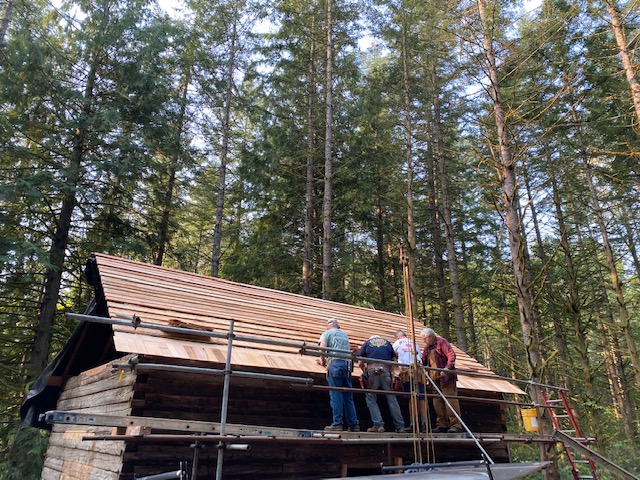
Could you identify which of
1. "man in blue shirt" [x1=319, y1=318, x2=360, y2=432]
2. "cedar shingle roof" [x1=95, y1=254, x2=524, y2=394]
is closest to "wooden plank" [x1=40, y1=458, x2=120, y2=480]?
"cedar shingle roof" [x1=95, y1=254, x2=524, y2=394]

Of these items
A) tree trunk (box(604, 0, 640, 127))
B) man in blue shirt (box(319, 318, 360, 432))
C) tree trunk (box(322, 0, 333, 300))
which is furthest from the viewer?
tree trunk (box(322, 0, 333, 300))

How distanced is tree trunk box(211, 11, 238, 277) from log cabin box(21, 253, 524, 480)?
18.4 feet

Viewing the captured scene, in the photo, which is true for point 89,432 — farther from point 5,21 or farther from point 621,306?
point 621,306

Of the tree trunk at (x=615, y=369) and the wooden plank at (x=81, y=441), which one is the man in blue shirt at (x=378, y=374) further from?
the tree trunk at (x=615, y=369)

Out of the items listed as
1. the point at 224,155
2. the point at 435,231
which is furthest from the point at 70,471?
the point at 435,231

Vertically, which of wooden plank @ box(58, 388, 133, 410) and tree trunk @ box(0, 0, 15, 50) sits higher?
tree trunk @ box(0, 0, 15, 50)

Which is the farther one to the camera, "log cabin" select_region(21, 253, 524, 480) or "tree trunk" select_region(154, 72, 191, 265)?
"tree trunk" select_region(154, 72, 191, 265)

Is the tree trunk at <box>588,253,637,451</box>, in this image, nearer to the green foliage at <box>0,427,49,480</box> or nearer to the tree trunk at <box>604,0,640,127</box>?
the tree trunk at <box>604,0,640,127</box>

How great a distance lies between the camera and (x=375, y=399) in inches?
254

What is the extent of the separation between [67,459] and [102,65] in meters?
12.2

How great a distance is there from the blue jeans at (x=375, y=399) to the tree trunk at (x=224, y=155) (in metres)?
8.89

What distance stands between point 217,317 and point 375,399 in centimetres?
283

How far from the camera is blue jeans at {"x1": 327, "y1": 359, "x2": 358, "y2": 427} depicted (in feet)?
19.9

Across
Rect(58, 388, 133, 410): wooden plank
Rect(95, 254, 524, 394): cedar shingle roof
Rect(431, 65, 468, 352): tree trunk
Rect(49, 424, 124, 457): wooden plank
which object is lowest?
Rect(49, 424, 124, 457): wooden plank
